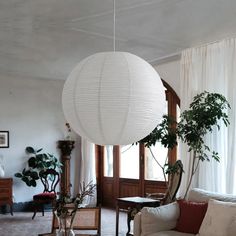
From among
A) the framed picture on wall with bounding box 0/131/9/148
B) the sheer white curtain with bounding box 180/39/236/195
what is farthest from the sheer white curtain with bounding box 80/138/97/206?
the sheer white curtain with bounding box 180/39/236/195

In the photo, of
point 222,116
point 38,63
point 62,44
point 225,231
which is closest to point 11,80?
point 38,63

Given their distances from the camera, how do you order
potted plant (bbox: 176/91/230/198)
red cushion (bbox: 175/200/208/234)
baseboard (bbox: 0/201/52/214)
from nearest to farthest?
red cushion (bbox: 175/200/208/234)
potted plant (bbox: 176/91/230/198)
baseboard (bbox: 0/201/52/214)

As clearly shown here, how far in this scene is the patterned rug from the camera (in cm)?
619

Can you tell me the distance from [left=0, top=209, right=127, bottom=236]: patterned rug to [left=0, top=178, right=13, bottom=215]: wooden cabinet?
0.97 ft

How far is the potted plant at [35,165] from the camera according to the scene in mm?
7910

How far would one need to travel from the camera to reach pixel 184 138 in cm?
547

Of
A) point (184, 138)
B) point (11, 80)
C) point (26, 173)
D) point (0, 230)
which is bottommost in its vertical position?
point (0, 230)

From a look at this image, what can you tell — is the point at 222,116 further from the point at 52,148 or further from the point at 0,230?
the point at 52,148

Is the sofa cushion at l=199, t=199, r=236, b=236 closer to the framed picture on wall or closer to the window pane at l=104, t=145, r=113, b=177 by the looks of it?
the window pane at l=104, t=145, r=113, b=177

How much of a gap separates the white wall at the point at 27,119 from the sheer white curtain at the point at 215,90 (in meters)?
3.59

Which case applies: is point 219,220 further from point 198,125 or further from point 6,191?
point 6,191

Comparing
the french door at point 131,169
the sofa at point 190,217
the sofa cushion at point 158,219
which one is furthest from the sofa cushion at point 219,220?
the french door at point 131,169

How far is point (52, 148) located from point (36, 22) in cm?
428

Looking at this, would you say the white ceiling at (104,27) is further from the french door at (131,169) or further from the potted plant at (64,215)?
the potted plant at (64,215)
